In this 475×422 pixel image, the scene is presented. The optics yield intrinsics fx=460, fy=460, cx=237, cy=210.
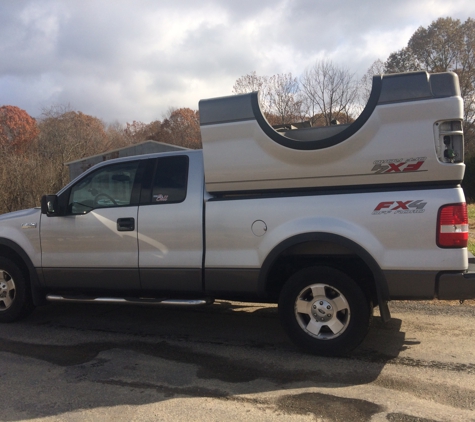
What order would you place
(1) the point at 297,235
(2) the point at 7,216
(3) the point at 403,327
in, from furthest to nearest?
(2) the point at 7,216, (3) the point at 403,327, (1) the point at 297,235

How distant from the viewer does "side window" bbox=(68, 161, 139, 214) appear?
209 inches

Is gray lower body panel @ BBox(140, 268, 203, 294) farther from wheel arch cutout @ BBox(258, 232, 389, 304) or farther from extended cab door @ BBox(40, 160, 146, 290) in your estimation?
wheel arch cutout @ BBox(258, 232, 389, 304)

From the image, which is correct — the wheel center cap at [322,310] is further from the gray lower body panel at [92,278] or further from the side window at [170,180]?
the gray lower body panel at [92,278]

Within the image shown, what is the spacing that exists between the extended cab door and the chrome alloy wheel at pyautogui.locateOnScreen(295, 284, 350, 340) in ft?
6.15

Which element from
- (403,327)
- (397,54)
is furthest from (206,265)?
(397,54)

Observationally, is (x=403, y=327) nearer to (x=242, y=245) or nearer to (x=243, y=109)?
(x=242, y=245)

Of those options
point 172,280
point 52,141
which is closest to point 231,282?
point 172,280

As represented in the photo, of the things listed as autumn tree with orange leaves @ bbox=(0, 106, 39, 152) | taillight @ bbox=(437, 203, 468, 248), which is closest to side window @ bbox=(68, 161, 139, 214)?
taillight @ bbox=(437, 203, 468, 248)

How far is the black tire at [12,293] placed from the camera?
5.71 meters

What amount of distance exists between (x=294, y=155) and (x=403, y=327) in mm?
2484

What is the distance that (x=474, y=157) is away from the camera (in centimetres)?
2927

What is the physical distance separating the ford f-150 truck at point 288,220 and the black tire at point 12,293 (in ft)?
0.89

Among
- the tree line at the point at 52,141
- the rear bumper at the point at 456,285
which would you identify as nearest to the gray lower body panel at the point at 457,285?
the rear bumper at the point at 456,285

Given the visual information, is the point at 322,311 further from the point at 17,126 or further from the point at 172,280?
the point at 17,126
